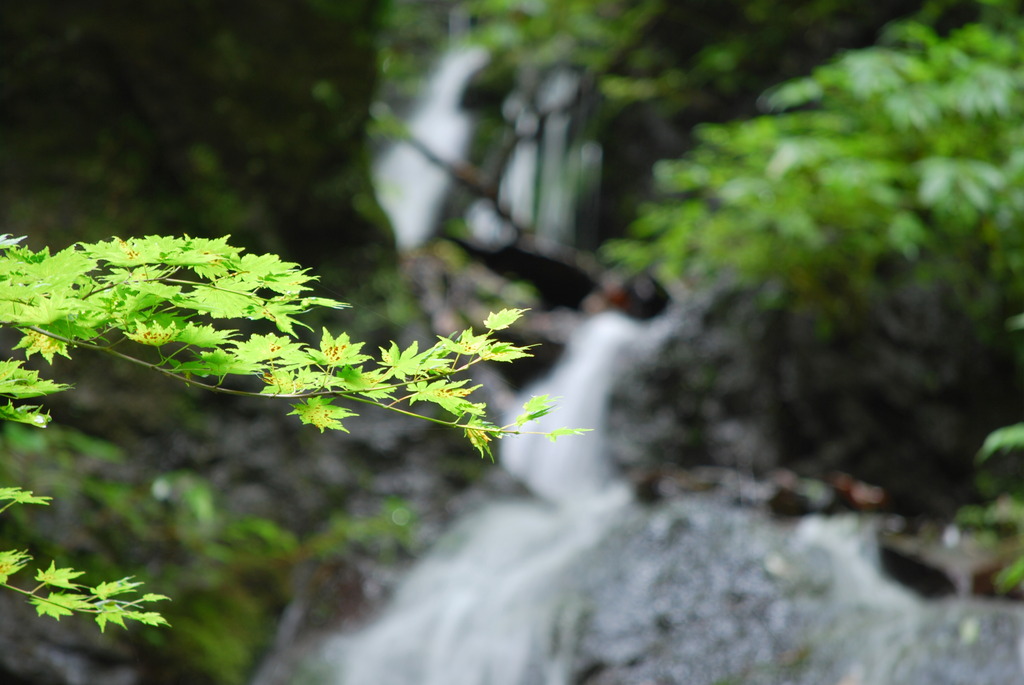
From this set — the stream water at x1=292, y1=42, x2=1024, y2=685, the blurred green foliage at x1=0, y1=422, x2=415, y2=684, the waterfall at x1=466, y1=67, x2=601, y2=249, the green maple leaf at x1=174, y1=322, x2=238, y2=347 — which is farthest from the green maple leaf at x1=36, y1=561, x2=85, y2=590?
the waterfall at x1=466, y1=67, x2=601, y2=249

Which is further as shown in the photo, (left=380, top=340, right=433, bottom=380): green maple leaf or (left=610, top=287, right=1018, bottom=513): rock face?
(left=610, top=287, right=1018, bottom=513): rock face

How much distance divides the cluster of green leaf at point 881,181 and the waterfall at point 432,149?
165 inches

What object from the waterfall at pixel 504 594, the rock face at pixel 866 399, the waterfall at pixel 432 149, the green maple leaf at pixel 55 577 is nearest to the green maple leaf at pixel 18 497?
the green maple leaf at pixel 55 577

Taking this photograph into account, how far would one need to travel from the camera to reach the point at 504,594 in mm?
3648

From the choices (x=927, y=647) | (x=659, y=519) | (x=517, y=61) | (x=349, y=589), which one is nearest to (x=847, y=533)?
(x=659, y=519)

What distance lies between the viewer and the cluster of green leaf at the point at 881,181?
401cm

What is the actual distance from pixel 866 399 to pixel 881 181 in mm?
1641

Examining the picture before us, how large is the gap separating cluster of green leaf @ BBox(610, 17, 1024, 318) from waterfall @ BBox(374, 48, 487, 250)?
13.7ft

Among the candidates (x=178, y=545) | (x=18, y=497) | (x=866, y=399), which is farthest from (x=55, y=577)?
(x=866, y=399)

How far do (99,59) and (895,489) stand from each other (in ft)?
18.3

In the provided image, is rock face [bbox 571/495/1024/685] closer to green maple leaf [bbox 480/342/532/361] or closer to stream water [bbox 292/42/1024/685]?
stream water [bbox 292/42/1024/685]

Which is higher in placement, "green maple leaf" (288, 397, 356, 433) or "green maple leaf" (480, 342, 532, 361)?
"green maple leaf" (480, 342, 532, 361)

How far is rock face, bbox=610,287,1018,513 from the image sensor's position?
16.8ft

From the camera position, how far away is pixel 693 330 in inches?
224
